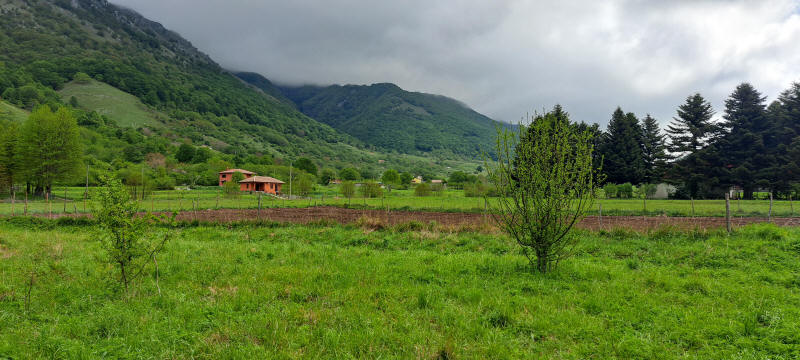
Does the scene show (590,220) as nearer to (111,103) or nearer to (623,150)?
(623,150)

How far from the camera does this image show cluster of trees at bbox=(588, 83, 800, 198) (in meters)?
42.7

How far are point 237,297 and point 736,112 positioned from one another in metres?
67.0

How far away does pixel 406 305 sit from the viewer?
20.4 ft

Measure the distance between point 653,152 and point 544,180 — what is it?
64.9 m

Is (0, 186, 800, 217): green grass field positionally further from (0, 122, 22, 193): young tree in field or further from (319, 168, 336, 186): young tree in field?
(319, 168, 336, 186): young tree in field

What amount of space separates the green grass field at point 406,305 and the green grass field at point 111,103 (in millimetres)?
179441

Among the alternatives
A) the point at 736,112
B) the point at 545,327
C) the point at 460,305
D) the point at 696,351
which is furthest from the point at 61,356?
the point at 736,112

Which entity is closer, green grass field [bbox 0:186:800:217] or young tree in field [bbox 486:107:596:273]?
young tree in field [bbox 486:107:596:273]

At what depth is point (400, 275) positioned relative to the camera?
8.25 m

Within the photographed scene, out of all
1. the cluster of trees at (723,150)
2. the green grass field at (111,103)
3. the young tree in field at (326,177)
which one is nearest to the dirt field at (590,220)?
the cluster of trees at (723,150)

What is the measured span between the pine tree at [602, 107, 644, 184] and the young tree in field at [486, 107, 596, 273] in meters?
54.6

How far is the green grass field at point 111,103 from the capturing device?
149m

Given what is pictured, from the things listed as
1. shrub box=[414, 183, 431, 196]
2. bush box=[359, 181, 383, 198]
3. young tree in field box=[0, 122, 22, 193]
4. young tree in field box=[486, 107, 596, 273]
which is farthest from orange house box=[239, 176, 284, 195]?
young tree in field box=[486, 107, 596, 273]

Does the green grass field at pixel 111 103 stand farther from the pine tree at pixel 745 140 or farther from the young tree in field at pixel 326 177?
the pine tree at pixel 745 140
